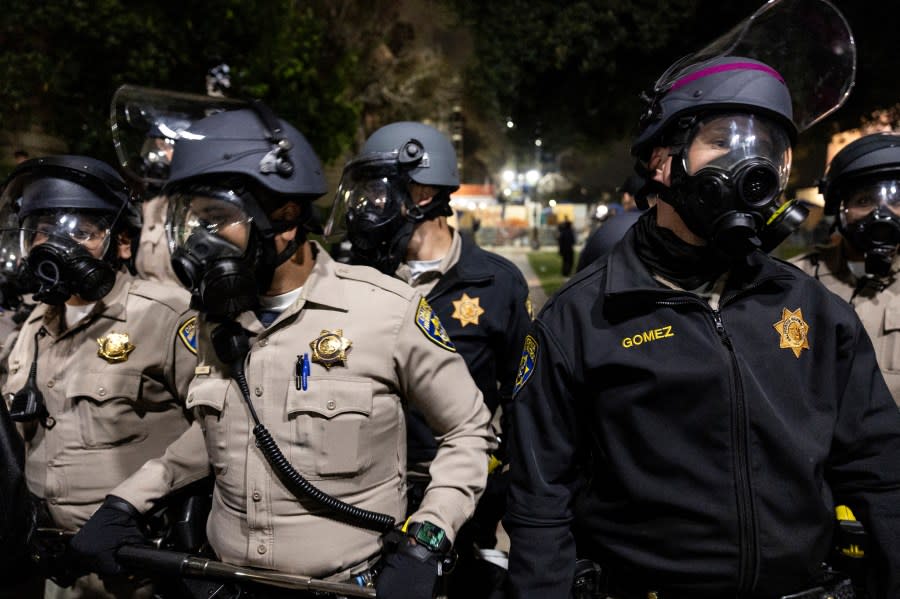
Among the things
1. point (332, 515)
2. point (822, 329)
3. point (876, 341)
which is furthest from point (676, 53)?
point (332, 515)

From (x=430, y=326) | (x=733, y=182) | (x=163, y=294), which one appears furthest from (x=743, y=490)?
(x=163, y=294)

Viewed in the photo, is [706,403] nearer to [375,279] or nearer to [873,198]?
[375,279]

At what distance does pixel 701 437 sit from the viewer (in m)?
1.63

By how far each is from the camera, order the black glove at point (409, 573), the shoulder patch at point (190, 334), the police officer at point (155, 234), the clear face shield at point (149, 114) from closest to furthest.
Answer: the black glove at point (409, 573) → the shoulder patch at point (190, 334) → the clear face shield at point (149, 114) → the police officer at point (155, 234)

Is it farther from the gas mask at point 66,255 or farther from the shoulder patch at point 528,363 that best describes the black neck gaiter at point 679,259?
the gas mask at point 66,255

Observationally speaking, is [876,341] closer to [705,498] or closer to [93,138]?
[705,498]

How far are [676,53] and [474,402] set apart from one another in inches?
329

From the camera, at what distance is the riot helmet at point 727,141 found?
5.46 feet

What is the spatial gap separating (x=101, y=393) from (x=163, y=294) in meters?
0.52

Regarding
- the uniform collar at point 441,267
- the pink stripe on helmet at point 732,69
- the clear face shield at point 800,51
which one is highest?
the clear face shield at point 800,51

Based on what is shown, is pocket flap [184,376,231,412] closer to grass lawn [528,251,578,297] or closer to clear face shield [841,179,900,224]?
clear face shield [841,179,900,224]

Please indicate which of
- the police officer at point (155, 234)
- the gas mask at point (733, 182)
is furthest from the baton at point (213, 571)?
the police officer at point (155, 234)

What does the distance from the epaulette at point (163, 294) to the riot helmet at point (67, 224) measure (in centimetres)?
12

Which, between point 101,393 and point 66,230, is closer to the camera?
point 101,393
